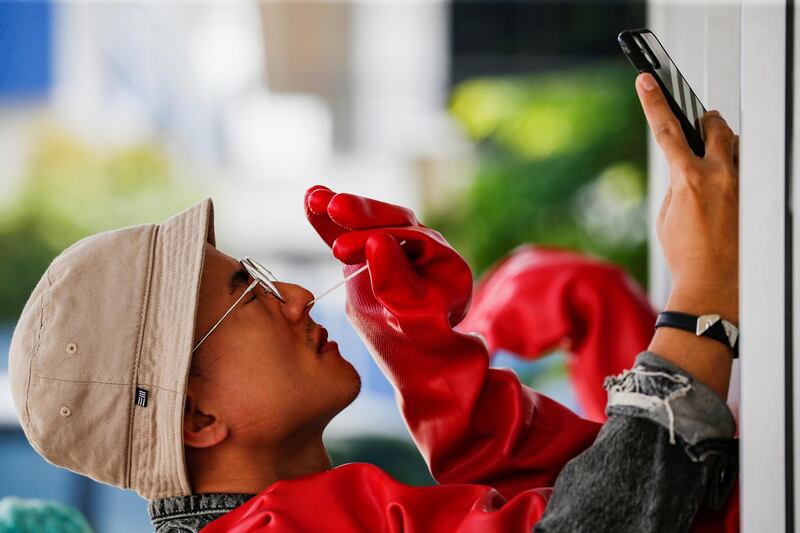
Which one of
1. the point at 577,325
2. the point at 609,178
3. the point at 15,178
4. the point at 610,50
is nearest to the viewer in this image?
the point at 577,325

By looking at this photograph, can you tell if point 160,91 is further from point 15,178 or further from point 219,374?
point 219,374

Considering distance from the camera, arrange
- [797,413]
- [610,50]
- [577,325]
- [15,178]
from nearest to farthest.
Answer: [797,413]
[577,325]
[15,178]
[610,50]

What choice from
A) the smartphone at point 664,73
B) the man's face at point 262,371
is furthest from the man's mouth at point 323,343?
the smartphone at point 664,73

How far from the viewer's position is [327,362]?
1.15 metres

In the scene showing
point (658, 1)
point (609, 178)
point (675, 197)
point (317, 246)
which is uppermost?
point (658, 1)

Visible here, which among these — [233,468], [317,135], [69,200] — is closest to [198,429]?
[233,468]

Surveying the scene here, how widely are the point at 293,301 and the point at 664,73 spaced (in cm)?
50

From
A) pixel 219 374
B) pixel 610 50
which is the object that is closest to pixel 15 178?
pixel 610 50

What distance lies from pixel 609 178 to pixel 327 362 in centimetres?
457

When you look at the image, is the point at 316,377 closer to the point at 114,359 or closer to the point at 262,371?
the point at 262,371

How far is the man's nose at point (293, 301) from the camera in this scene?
1165 millimetres

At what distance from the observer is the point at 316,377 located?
1131 millimetres

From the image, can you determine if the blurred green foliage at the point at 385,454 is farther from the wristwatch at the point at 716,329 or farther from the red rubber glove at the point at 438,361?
the wristwatch at the point at 716,329

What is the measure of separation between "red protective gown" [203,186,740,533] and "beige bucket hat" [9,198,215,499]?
13 centimetres
